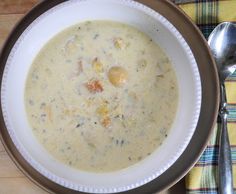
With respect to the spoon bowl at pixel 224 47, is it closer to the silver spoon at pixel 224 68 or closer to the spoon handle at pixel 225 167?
the silver spoon at pixel 224 68

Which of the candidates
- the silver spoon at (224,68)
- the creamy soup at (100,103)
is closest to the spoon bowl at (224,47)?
the silver spoon at (224,68)


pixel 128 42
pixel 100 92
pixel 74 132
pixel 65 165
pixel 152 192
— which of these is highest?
Answer: pixel 128 42

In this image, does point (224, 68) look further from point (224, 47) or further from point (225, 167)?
point (225, 167)

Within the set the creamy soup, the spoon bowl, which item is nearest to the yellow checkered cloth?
the spoon bowl

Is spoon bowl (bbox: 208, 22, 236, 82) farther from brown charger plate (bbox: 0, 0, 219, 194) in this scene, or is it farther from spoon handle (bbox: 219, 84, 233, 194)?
spoon handle (bbox: 219, 84, 233, 194)

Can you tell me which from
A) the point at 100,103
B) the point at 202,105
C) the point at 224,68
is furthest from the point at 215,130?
the point at 100,103

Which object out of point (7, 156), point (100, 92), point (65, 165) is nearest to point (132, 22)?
point (100, 92)

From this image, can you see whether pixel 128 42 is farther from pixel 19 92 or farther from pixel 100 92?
pixel 19 92
